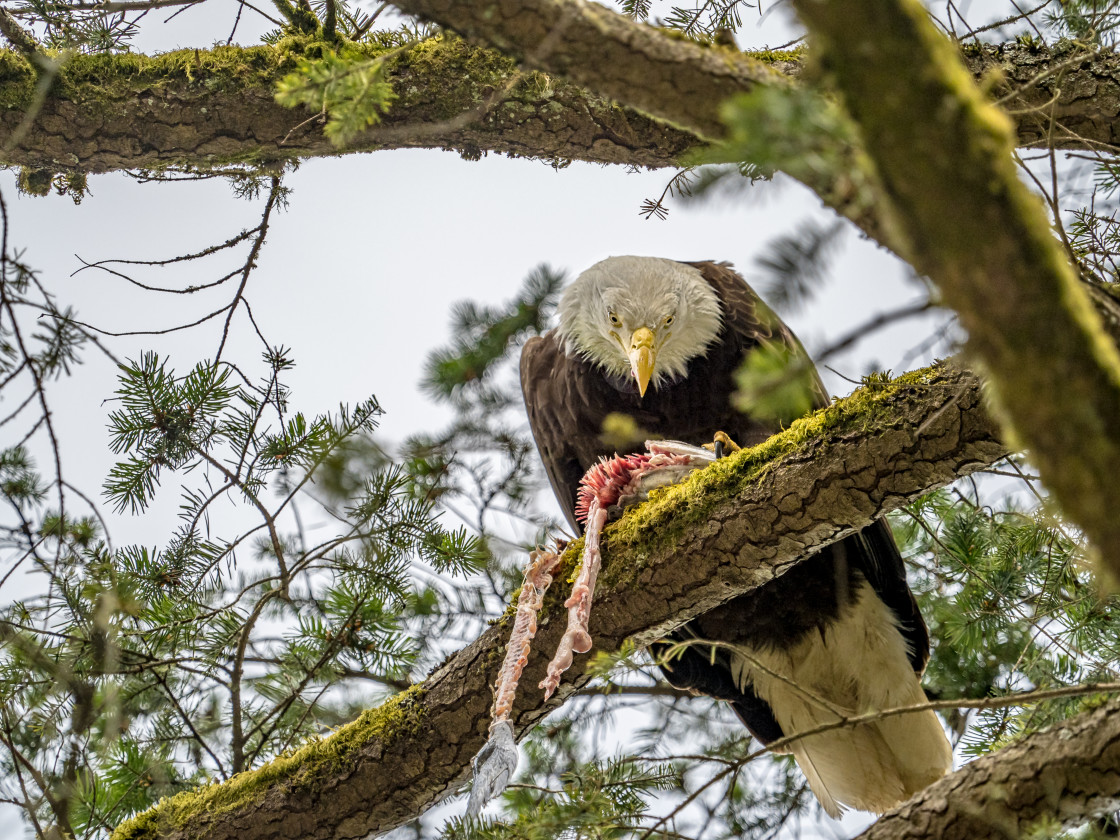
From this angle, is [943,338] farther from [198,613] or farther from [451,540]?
[198,613]

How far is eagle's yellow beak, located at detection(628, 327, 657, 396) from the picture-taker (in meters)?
2.36

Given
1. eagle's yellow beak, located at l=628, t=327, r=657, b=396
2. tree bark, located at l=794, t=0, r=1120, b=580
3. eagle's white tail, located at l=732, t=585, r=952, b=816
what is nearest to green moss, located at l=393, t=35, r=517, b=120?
eagle's yellow beak, located at l=628, t=327, r=657, b=396

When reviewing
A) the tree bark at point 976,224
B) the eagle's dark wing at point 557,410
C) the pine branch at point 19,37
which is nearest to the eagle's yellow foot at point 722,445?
the eagle's dark wing at point 557,410

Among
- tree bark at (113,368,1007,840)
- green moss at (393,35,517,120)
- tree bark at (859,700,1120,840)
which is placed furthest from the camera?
green moss at (393,35,517,120)

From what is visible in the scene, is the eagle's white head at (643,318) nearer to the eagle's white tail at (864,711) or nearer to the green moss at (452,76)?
the green moss at (452,76)

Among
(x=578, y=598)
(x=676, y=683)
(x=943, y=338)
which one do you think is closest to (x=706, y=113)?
(x=943, y=338)

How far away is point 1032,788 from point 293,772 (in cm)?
Result: 164

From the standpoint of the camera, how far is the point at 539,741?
3023 mm

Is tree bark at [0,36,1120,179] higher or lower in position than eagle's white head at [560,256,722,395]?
higher

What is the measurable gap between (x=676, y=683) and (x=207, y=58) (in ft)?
7.55

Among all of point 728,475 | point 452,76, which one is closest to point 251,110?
point 452,76

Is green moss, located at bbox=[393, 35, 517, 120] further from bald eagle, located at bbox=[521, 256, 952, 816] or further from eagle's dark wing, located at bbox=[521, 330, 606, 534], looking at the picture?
eagle's dark wing, located at bbox=[521, 330, 606, 534]

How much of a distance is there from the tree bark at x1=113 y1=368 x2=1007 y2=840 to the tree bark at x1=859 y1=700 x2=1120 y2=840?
1.50 feet

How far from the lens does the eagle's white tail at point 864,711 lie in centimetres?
234
